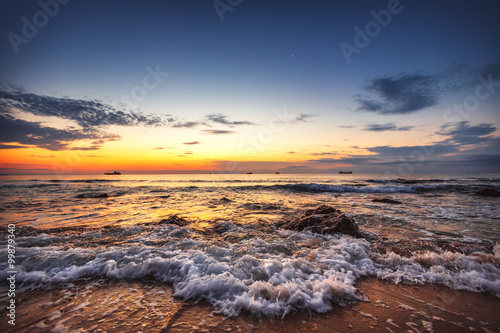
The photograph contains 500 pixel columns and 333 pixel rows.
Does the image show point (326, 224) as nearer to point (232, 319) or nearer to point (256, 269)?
point (256, 269)

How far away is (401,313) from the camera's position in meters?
3.00

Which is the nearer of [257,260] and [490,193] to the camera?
[257,260]

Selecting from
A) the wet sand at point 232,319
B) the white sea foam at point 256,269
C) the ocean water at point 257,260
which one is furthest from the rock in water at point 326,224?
the wet sand at point 232,319

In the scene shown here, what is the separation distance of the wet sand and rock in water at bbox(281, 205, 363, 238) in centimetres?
329

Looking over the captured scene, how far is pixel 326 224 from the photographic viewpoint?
7445mm

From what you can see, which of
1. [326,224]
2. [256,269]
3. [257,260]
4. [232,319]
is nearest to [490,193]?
[326,224]

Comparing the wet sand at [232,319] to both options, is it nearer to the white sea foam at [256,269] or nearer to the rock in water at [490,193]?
the white sea foam at [256,269]

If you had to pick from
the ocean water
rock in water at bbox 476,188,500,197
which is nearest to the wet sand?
the ocean water

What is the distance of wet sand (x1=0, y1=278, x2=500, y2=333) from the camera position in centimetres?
273

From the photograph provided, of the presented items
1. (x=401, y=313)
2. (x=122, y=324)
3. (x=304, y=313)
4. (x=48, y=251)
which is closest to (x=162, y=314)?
(x=122, y=324)

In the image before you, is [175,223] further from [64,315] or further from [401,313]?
[401,313]

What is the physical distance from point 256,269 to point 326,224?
419 centimetres

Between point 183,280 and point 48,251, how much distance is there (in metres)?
4.12

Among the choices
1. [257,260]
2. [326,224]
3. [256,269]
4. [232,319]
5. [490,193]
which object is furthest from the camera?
[490,193]
